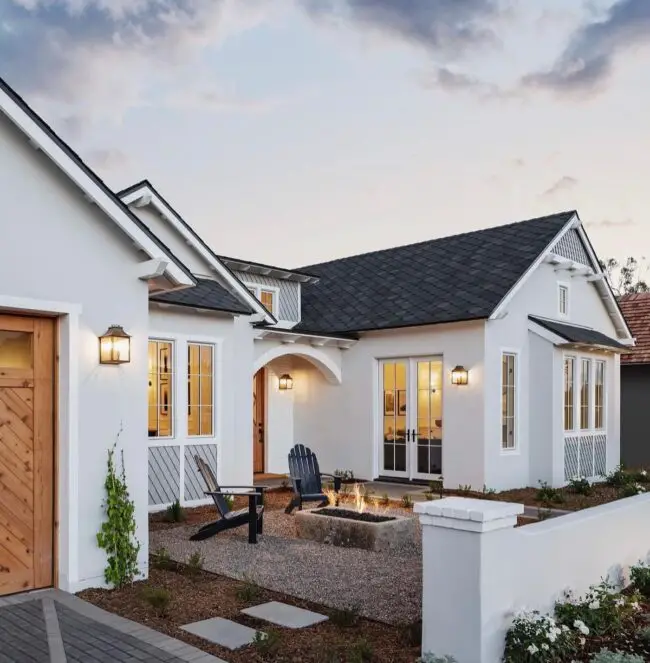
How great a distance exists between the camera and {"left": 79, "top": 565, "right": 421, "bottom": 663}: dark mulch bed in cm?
461

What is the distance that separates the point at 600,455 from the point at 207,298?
30.7 feet

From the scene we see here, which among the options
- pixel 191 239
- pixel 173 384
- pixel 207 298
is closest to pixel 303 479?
pixel 173 384

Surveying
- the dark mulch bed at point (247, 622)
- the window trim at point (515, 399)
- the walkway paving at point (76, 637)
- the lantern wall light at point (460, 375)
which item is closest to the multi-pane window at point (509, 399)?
the window trim at point (515, 399)

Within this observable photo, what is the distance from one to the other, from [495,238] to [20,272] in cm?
1101

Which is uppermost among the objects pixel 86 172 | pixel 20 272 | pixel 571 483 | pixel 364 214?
pixel 364 214

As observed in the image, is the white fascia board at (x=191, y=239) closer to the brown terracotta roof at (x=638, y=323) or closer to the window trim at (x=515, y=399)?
the window trim at (x=515, y=399)

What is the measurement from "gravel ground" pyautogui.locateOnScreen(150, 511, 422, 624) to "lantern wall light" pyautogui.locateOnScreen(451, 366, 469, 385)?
14.6 feet

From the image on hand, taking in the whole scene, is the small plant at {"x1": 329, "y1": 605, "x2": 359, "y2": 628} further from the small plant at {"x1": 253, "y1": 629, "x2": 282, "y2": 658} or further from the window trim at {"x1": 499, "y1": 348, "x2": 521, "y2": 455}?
the window trim at {"x1": 499, "y1": 348, "x2": 521, "y2": 455}

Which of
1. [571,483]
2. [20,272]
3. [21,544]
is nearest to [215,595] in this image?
[21,544]

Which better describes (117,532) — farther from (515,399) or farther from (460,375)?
(515,399)

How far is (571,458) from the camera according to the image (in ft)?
44.6

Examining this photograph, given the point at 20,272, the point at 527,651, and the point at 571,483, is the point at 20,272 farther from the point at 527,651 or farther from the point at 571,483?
the point at 571,483

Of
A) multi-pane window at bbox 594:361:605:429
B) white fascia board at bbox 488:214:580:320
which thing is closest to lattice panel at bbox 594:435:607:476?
multi-pane window at bbox 594:361:605:429

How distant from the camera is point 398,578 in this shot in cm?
661
